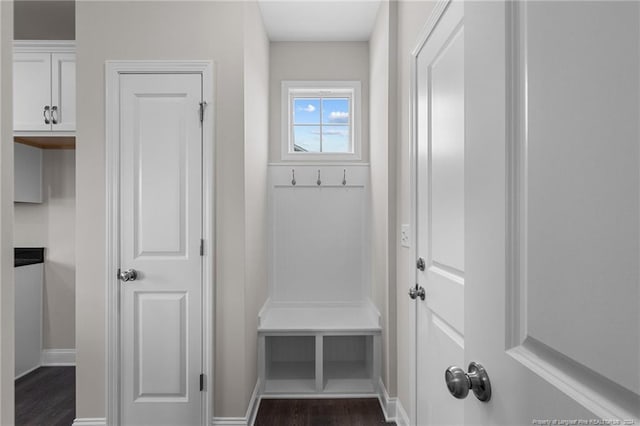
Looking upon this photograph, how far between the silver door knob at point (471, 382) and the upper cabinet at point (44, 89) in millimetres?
3003

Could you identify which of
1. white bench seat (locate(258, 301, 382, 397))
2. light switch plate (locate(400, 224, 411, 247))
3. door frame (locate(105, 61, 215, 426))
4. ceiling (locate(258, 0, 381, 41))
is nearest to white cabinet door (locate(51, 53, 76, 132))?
door frame (locate(105, 61, 215, 426))

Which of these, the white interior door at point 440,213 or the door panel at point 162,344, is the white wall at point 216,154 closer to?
the door panel at point 162,344

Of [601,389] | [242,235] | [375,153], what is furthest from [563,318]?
[375,153]

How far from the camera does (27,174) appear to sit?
10.2ft

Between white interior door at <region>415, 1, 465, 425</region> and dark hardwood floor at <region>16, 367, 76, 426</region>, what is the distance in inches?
87.1

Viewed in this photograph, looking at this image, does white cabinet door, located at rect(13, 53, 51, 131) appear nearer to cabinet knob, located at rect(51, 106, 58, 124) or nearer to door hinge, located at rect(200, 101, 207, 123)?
cabinet knob, located at rect(51, 106, 58, 124)

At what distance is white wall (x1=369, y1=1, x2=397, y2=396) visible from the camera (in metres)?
2.38

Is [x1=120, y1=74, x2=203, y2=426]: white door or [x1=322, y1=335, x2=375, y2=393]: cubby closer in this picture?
[x1=120, y1=74, x2=203, y2=426]: white door

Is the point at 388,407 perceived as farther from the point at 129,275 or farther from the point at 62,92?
the point at 62,92

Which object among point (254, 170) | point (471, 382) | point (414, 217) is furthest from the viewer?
point (254, 170)

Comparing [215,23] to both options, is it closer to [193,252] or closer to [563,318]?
[193,252]

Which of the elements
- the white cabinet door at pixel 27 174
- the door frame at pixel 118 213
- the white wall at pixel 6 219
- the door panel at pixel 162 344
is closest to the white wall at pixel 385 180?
the door frame at pixel 118 213

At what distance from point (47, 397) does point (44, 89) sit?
2146mm

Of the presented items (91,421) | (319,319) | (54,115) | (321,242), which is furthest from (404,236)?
(54,115)
